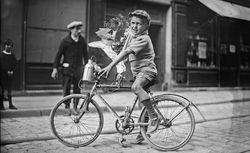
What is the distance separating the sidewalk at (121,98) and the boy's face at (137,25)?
723mm

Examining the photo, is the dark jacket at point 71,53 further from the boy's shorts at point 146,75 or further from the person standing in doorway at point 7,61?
the boy's shorts at point 146,75

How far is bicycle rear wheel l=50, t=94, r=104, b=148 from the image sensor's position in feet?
10.1

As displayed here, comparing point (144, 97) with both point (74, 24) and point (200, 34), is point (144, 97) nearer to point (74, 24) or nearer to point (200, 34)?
point (200, 34)

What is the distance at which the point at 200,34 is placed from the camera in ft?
11.1

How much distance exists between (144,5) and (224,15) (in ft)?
2.59

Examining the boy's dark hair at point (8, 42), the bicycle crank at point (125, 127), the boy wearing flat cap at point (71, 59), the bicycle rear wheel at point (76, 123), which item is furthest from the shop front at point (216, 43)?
the boy's dark hair at point (8, 42)

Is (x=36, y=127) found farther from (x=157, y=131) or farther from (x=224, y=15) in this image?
(x=224, y=15)

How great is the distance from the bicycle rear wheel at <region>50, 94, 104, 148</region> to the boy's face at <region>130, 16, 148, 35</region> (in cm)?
90

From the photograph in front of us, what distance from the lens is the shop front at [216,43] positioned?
2600 millimetres

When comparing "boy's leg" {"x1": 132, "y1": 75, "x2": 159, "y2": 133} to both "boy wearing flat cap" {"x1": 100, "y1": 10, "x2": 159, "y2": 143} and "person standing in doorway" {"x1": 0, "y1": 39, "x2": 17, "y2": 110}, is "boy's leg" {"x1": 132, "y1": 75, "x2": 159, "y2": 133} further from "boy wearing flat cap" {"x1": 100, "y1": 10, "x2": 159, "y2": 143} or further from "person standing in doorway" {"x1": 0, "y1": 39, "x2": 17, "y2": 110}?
"person standing in doorway" {"x1": 0, "y1": 39, "x2": 17, "y2": 110}

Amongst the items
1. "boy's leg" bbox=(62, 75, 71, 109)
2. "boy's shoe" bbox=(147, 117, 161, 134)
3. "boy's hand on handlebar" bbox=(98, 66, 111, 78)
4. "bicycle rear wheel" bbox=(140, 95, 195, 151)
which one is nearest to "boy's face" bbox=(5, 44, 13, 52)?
"boy's hand on handlebar" bbox=(98, 66, 111, 78)

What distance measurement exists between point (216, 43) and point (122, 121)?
4.68ft

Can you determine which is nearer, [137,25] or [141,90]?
[137,25]

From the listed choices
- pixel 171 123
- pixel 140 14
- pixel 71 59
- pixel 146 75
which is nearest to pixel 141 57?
pixel 146 75
